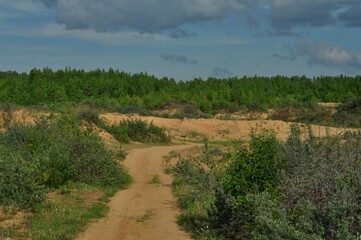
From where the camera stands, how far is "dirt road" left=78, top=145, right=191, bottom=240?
11992mm

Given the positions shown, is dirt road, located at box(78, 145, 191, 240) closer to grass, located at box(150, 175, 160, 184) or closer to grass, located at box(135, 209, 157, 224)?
grass, located at box(135, 209, 157, 224)

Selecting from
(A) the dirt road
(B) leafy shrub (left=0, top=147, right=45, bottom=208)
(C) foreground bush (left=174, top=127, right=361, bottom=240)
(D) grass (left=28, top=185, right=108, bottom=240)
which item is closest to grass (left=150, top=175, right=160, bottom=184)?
(A) the dirt road

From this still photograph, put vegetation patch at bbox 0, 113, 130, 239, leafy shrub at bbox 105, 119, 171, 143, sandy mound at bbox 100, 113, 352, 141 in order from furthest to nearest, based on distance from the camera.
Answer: sandy mound at bbox 100, 113, 352, 141
leafy shrub at bbox 105, 119, 171, 143
vegetation patch at bbox 0, 113, 130, 239

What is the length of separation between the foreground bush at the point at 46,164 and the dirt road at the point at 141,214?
1.29 meters

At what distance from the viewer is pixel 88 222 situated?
1307 cm

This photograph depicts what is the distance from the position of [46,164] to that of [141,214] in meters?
4.97

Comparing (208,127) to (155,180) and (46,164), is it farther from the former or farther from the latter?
(46,164)

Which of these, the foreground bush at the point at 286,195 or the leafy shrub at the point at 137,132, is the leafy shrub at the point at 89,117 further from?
the foreground bush at the point at 286,195

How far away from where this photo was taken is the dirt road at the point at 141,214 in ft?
39.3

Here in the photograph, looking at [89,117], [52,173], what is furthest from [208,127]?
[52,173]

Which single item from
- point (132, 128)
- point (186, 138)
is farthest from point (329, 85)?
point (132, 128)

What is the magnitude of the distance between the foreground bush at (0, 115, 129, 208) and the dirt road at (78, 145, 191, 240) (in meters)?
1.29

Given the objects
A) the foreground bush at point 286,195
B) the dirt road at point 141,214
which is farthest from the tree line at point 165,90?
the foreground bush at point 286,195

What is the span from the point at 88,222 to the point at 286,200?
5.42 metres
